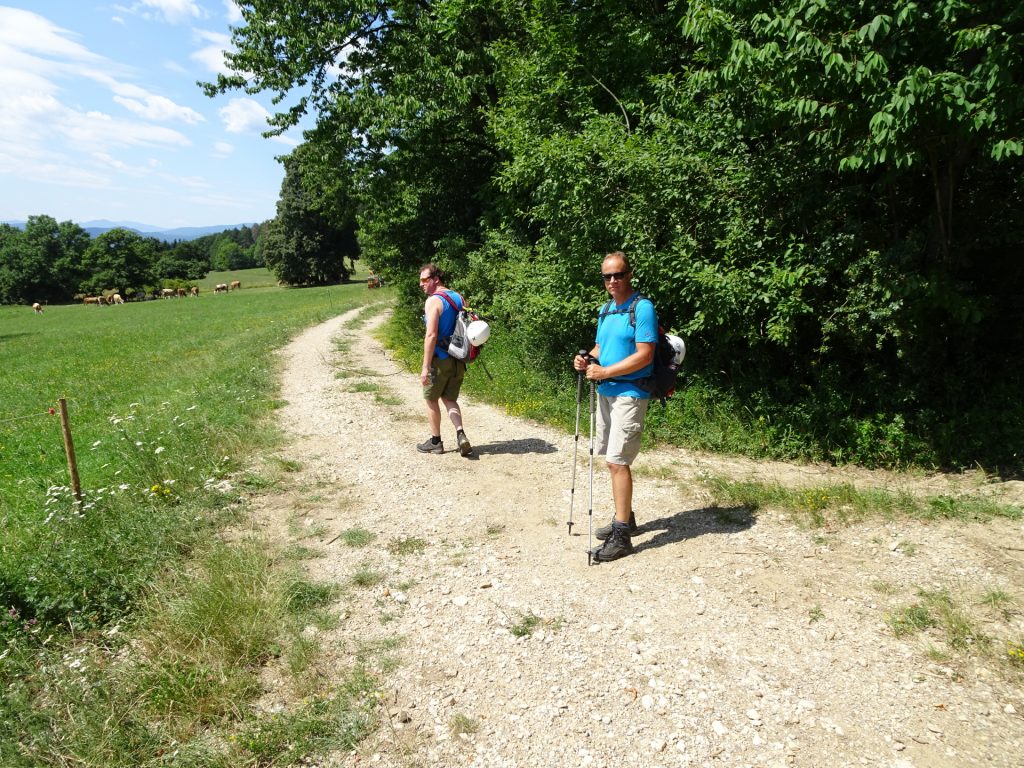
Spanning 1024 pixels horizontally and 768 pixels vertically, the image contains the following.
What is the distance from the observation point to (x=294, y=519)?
629 centimetres

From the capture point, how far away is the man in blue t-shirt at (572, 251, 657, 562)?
15.7 ft

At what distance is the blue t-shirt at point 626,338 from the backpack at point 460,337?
288 centimetres

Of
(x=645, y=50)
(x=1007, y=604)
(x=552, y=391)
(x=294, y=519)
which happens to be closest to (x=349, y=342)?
(x=552, y=391)

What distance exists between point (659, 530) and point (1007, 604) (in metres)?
2.57

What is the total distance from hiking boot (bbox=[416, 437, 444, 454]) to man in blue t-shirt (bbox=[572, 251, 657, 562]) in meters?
3.49

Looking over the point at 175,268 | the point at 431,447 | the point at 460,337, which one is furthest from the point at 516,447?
the point at 175,268

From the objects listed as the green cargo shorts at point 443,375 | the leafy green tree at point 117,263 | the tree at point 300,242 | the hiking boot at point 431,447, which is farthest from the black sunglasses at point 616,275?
the leafy green tree at point 117,263

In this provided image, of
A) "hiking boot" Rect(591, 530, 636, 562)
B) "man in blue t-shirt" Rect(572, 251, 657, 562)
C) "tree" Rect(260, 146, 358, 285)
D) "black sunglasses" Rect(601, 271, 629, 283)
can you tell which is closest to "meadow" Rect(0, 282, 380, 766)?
"hiking boot" Rect(591, 530, 636, 562)

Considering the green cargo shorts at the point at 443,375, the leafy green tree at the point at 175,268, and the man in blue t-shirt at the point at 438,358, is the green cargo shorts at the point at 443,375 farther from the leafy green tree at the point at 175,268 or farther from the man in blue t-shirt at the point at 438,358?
the leafy green tree at the point at 175,268

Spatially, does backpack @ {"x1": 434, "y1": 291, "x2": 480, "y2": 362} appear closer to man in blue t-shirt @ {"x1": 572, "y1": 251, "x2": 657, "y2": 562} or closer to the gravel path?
the gravel path

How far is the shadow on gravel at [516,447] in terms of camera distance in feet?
27.1

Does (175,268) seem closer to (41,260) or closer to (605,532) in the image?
(41,260)

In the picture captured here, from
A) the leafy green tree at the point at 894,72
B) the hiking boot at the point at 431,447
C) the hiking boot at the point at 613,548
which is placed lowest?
the hiking boot at the point at 613,548

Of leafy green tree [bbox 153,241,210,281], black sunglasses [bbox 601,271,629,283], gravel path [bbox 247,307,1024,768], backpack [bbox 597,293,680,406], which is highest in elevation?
leafy green tree [bbox 153,241,210,281]
